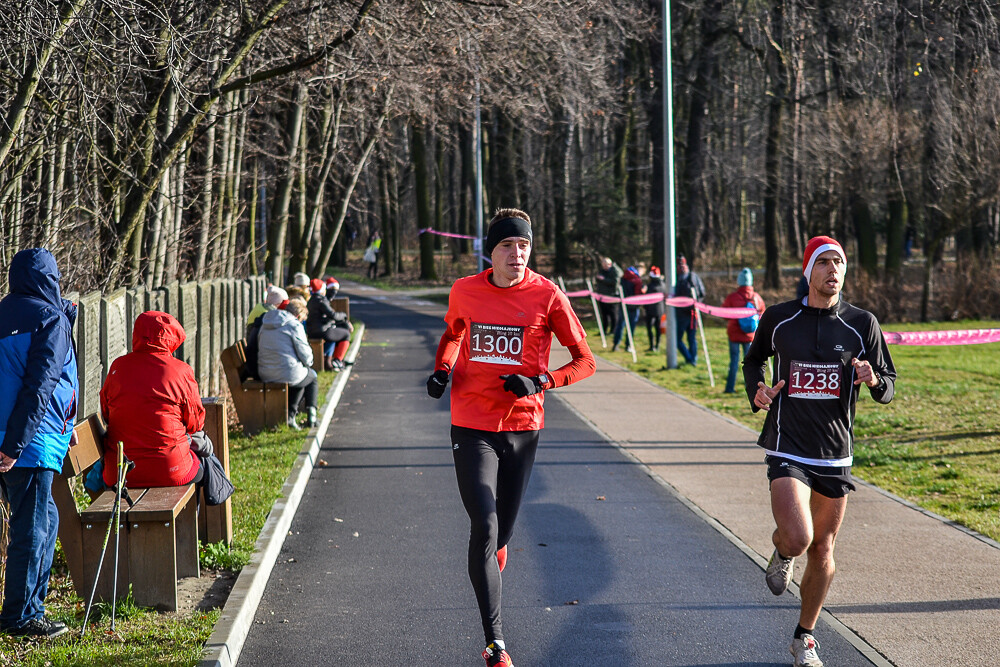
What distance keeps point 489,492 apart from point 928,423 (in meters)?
9.60

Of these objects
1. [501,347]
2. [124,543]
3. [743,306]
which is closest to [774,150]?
[743,306]

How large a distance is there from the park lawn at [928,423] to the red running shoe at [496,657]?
4280 mm

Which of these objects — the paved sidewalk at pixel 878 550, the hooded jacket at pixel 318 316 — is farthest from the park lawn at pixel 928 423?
the hooded jacket at pixel 318 316

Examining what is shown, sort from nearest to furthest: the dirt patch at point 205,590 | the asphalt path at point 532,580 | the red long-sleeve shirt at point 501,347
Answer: the red long-sleeve shirt at point 501,347 → the asphalt path at point 532,580 → the dirt patch at point 205,590

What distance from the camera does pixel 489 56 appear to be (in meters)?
16.2

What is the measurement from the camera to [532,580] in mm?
6453

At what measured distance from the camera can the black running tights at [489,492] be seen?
4.75m

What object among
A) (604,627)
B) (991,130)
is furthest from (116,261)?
(991,130)

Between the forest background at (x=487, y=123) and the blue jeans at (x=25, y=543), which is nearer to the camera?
the blue jeans at (x=25, y=543)

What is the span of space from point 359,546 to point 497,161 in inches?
1180

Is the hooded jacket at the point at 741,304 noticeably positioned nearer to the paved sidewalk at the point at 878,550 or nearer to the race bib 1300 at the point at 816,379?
the paved sidewalk at the point at 878,550

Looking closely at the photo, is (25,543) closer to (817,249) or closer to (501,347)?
(501,347)

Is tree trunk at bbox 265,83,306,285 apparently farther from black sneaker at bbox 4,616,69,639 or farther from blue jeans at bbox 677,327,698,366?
black sneaker at bbox 4,616,69,639

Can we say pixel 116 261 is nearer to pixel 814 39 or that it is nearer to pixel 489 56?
pixel 489 56
